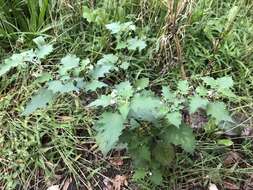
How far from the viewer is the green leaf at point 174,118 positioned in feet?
6.26

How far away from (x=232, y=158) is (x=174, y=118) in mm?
565

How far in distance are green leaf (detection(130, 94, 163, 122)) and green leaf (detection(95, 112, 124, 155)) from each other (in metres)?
0.08

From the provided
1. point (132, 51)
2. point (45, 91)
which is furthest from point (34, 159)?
point (132, 51)

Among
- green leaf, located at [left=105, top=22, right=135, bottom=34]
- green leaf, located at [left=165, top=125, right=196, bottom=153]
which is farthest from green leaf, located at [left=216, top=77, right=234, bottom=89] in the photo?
green leaf, located at [left=105, top=22, right=135, bottom=34]

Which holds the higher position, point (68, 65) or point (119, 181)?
point (68, 65)

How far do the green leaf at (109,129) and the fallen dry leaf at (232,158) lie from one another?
676 millimetres

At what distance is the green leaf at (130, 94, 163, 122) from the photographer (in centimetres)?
189

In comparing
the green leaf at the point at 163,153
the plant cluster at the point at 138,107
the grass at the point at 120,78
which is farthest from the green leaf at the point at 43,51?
the green leaf at the point at 163,153

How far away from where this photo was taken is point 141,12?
8.58ft

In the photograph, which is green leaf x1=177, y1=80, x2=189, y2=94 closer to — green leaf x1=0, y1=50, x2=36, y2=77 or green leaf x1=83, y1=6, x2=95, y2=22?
green leaf x1=0, y1=50, x2=36, y2=77

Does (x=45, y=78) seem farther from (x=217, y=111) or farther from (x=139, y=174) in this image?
(x=217, y=111)

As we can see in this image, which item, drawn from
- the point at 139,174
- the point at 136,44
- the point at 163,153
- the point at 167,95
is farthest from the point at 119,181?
the point at 136,44

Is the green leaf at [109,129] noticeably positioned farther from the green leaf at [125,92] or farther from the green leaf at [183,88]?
the green leaf at [183,88]

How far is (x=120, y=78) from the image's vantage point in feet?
8.37
